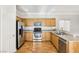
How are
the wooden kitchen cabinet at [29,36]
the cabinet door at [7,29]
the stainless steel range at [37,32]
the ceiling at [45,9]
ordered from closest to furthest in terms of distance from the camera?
the cabinet door at [7,29], the ceiling at [45,9], the stainless steel range at [37,32], the wooden kitchen cabinet at [29,36]

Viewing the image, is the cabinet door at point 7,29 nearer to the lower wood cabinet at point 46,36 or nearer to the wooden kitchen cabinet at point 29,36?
the wooden kitchen cabinet at point 29,36

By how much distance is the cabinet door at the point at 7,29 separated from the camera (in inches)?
195

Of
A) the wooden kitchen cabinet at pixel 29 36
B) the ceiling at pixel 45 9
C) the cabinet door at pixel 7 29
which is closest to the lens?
the cabinet door at pixel 7 29

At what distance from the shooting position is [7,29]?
210 inches

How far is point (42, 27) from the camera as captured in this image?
1118 centimetres

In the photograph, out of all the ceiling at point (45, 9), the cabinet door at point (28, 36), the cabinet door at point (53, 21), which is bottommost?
the cabinet door at point (28, 36)

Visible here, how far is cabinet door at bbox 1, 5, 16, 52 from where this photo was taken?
496 cm

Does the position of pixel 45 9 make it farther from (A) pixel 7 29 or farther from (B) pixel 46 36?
(B) pixel 46 36

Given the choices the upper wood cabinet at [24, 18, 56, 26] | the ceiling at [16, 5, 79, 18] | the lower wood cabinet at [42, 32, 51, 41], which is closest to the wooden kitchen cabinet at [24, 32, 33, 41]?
the upper wood cabinet at [24, 18, 56, 26]

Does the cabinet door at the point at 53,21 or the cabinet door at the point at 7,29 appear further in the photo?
the cabinet door at the point at 53,21

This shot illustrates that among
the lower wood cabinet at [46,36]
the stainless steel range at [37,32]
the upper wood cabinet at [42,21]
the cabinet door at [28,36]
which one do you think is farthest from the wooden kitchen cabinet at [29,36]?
the lower wood cabinet at [46,36]

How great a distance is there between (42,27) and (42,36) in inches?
27.8

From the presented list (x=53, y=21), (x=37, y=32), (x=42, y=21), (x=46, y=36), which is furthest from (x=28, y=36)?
(x=53, y=21)
